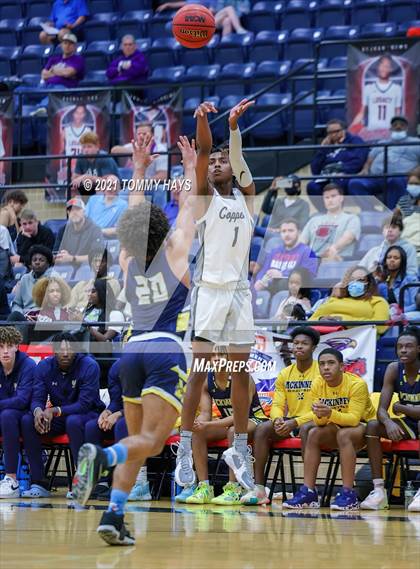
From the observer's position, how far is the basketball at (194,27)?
400 inches

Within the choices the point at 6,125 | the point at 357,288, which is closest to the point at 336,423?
the point at 357,288

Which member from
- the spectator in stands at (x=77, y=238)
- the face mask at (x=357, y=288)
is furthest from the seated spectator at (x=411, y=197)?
the spectator in stands at (x=77, y=238)

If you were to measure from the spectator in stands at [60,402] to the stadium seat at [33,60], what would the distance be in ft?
28.0

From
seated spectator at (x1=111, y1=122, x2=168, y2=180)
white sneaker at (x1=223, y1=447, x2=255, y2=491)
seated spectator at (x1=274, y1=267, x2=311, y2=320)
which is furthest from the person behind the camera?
seated spectator at (x1=111, y1=122, x2=168, y2=180)

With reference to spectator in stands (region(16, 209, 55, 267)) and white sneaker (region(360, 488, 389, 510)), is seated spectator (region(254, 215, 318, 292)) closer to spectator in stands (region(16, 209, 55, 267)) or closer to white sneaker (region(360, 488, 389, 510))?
spectator in stands (region(16, 209, 55, 267))

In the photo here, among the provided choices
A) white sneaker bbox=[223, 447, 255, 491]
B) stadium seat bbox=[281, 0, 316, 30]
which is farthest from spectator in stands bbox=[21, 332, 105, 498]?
stadium seat bbox=[281, 0, 316, 30]

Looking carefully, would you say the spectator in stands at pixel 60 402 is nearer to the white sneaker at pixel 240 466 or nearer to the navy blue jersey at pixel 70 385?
the navy blue jersey at pixel 70 385

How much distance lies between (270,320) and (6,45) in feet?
32.6

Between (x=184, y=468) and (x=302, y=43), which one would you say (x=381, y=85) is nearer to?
(x=302, y=43)

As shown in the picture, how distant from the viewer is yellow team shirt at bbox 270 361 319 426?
9703 millimetres

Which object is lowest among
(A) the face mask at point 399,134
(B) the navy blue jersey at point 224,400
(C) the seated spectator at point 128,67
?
(B) the navy blue jersey at point 224,400

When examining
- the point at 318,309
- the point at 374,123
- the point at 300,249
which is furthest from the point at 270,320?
the point at 374,123

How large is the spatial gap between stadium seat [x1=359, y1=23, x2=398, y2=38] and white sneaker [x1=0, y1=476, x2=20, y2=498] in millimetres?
8399

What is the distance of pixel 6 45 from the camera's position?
1891 centimetres
